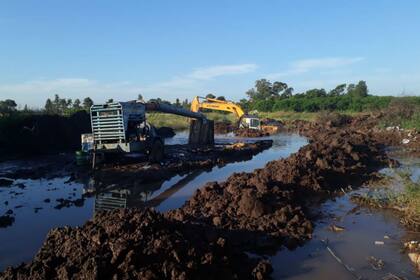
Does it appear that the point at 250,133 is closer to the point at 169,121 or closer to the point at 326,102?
the point at 169,121

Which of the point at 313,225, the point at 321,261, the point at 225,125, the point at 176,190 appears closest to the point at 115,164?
the point at 176,190

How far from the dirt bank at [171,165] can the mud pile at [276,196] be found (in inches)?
143

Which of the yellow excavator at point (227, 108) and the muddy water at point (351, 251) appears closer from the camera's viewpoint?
the muddy water at point (351, 251)

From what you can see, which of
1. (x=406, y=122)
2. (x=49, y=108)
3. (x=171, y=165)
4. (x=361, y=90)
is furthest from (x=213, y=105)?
(x=361, y=90)

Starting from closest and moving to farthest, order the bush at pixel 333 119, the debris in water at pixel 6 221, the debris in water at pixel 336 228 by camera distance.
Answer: the debris in water at pixel 336 228
the debris in water at pixel 6 221
the bush at pixel 333 119

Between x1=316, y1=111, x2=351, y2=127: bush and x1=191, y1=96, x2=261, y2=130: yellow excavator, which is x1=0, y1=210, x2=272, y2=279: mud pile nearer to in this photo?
x1=191, y1=96, x2=261, y2=130: yellow excavator

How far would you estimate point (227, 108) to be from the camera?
36.8 m

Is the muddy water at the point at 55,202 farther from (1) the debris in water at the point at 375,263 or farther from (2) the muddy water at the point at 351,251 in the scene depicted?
(1) the debris in water at the point at 375,263

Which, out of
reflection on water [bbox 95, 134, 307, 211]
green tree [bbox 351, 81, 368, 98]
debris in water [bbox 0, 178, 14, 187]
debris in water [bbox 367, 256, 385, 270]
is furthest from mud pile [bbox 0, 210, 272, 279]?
green tree [bbox 351, 81, 368, 98]

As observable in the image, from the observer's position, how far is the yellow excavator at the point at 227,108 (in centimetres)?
3496

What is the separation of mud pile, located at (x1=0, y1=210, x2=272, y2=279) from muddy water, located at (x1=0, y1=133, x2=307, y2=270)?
1829 millimetres

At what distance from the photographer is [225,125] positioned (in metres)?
43.3

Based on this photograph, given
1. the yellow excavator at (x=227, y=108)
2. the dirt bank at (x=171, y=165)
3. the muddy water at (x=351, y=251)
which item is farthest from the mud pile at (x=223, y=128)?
the muddy water at (x=351, y=251)

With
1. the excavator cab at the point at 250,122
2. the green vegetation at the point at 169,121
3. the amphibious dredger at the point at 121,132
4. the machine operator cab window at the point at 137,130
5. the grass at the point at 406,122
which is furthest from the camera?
the green vegetation at the point at 169,121
